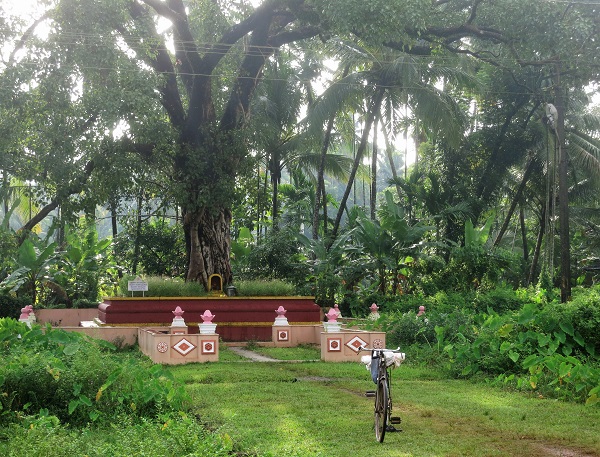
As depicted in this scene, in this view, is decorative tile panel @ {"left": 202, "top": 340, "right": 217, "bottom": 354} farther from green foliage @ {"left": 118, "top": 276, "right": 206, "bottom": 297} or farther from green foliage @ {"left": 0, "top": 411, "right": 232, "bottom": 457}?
green foliage @ {"left": 0, "top": 411, "right": 232, "bottom": 457}

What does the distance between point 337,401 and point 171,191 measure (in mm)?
11343

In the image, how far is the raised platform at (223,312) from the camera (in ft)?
62.3

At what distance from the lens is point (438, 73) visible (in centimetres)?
2695

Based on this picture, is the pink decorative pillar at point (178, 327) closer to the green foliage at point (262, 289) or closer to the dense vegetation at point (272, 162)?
the dense vegetation at point (272, 162)

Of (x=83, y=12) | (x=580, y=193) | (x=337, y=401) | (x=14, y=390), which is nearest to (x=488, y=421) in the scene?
(x=337, y=401)

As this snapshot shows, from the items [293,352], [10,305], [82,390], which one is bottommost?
[293,352]

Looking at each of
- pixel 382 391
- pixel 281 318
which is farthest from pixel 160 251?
pixel 382 391

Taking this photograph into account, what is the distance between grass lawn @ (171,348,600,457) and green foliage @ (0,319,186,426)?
1.99ft

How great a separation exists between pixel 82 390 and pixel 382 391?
3.47 metres

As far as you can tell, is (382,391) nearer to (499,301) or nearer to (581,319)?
(581,319)

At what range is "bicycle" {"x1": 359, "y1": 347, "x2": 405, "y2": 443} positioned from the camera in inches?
308

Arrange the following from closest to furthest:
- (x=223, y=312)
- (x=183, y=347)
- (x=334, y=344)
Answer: (x=183, y=347) < (x=334, y=344) < (x=223, y=312)

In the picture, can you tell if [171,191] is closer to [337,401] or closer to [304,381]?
[304,381]

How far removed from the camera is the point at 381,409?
7906 mm
